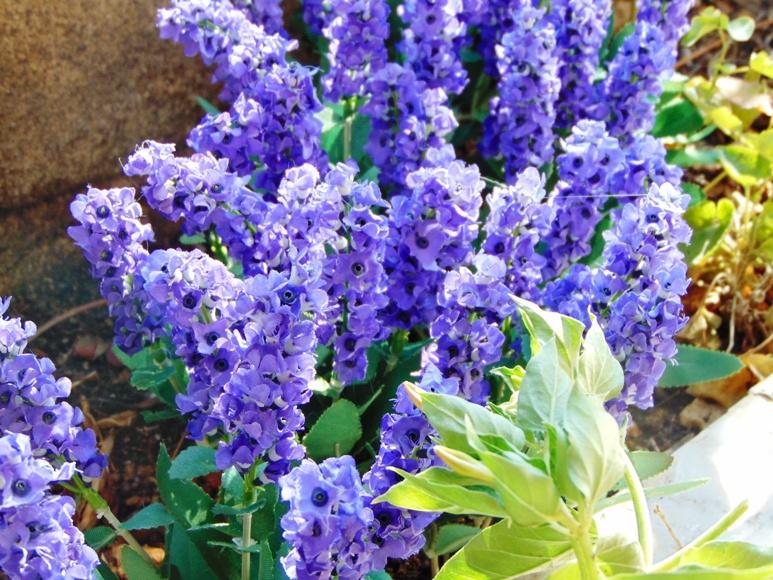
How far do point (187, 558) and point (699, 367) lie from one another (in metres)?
0.93

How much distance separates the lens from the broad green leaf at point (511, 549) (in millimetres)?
1199

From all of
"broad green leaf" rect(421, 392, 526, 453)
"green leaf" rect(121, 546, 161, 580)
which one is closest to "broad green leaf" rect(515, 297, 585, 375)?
"broad green leaf" rect(421, 392, 526, 453)

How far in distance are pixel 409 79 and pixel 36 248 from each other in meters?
0.97

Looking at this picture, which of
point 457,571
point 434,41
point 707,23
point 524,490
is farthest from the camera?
point 707,23

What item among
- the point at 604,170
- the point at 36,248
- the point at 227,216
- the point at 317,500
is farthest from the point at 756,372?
the point at 36,248

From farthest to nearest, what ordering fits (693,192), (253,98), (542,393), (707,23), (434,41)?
1. (707,23)
2. (693,192)
3. (434,41)
4. (253,98)
5. (542,393)

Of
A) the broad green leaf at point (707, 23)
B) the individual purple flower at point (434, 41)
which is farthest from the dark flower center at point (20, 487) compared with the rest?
the broad green leaf at point (707, 23)

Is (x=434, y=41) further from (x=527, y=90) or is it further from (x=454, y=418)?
(x=454, y=418)

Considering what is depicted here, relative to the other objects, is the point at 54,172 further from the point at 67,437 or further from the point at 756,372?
the point at 756,372

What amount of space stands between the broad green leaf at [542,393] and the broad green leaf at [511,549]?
13cm

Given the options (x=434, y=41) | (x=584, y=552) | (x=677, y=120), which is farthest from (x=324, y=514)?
(x=677, y=120)

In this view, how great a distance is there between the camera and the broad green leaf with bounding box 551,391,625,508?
1.03 meters

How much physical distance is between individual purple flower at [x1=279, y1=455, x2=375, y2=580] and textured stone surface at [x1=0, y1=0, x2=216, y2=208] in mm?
1399

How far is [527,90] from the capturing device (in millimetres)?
1907
